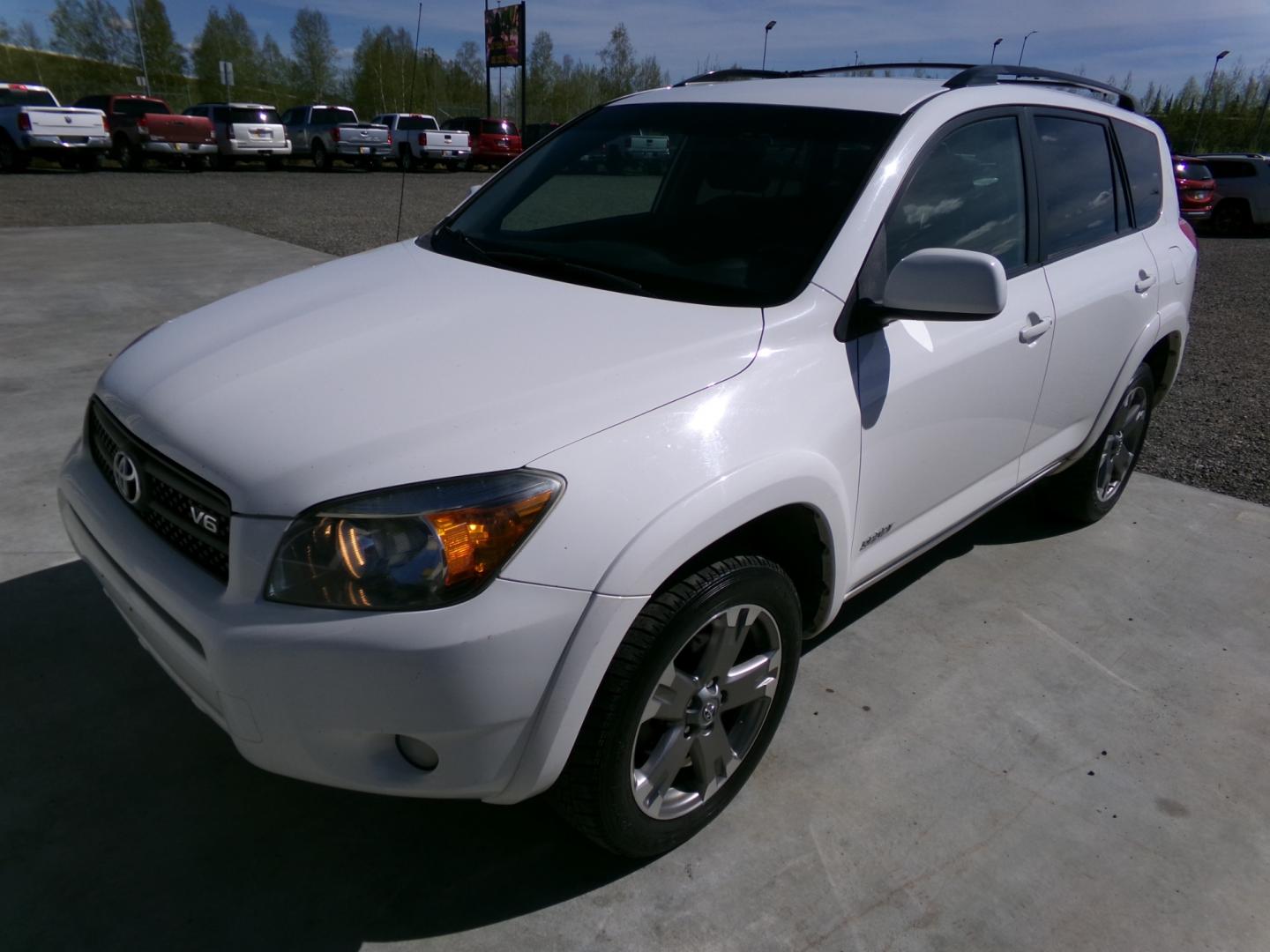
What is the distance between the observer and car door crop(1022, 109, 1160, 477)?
10.7 ft

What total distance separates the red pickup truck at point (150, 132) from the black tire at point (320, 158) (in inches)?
157

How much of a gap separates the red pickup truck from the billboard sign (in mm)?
18597

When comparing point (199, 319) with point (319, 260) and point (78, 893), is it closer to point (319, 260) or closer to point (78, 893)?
point (78, 893)

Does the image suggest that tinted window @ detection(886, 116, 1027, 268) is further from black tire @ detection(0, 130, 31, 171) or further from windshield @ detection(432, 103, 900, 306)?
black tire @ detection(0, 130, 31, 171)

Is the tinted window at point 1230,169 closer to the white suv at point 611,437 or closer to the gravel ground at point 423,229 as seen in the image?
the gravel ground at point 423,229

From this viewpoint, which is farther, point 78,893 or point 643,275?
point 643,275

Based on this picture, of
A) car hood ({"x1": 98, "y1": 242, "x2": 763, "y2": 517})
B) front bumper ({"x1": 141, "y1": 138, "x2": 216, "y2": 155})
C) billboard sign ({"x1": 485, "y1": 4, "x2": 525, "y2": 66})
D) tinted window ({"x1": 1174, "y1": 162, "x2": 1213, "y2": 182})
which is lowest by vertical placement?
front bumper ({"x1": 141, "y1": 138, "x2": 216, "y2": 155})

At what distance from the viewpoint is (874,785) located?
2570 mm

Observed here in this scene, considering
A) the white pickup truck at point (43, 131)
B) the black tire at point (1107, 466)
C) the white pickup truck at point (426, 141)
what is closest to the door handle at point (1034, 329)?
the black tire at point (1107, 466)

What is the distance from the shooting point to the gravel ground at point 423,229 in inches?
212

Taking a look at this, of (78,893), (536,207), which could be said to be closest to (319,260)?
(536,207)

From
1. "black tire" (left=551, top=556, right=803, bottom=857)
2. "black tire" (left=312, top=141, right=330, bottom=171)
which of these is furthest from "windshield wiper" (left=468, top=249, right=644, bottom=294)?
"black tire" (left=312, top=141, right=330, bottom=171)

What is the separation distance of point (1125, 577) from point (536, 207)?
2.71 m

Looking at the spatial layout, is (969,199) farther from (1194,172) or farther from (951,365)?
(1194,172)
